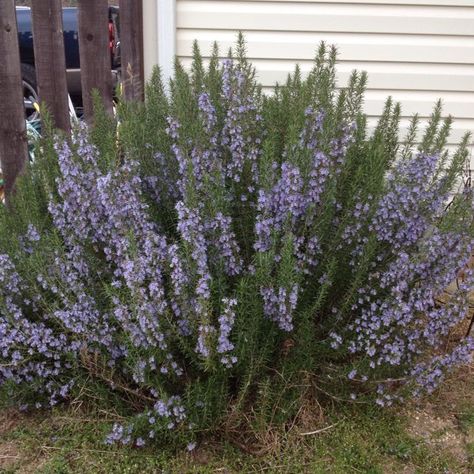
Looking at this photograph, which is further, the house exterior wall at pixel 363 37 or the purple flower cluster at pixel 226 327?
the house exterior wall at pixel 363 37

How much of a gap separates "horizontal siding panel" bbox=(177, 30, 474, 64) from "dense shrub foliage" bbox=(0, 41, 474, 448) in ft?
4.60

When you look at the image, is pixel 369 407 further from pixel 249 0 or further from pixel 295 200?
pixel 249 0

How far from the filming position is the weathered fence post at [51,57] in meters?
3.66

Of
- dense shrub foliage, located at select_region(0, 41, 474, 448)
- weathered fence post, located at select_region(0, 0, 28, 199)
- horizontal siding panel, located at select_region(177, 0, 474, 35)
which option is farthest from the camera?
horizontal siding panel, located at select_region(177, 0, 474, 35)

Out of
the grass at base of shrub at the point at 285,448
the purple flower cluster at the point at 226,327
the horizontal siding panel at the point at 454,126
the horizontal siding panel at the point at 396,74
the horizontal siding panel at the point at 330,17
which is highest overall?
the horizontal siding panel at the point at 330,17

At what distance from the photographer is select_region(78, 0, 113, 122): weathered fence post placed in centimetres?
381

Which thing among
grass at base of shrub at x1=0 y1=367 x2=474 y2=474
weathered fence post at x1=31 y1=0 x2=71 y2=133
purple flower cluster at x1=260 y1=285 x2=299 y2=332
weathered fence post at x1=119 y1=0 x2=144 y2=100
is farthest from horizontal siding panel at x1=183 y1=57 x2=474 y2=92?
grass at base of shrub at x1=0 y1=367 x2=474 y2=474

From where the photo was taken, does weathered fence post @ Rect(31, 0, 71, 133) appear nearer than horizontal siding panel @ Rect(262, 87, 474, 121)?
Yes

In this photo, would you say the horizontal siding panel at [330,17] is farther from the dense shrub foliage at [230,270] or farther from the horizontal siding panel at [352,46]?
the dense shrub foliage at [230,270]

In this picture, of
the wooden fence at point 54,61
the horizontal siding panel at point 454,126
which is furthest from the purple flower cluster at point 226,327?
the horizontal siding panel at point 454,126

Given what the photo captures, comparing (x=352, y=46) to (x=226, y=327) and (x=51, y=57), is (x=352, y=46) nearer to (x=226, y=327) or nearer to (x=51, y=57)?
(x=51, y=57)

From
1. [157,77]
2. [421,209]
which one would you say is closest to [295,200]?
[421,209]

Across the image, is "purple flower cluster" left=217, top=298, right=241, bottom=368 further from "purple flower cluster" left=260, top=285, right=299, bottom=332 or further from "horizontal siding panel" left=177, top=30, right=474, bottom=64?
"horizontal siding panel" left=177, top=30, right=474, bottom=64

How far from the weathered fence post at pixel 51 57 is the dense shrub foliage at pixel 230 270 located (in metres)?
1.14
